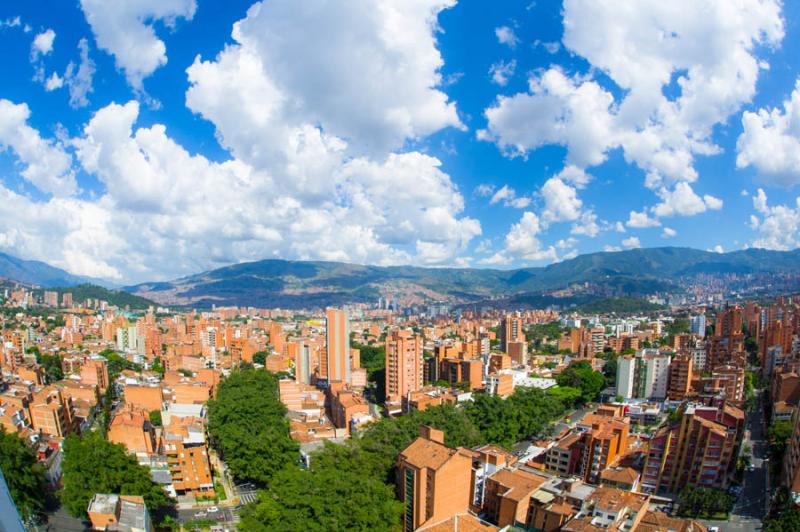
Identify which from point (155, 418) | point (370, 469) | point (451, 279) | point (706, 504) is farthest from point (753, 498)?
point (451, 279)

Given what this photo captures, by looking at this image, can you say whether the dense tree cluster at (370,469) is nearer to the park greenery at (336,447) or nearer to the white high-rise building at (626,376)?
the park greenery at (336,447)

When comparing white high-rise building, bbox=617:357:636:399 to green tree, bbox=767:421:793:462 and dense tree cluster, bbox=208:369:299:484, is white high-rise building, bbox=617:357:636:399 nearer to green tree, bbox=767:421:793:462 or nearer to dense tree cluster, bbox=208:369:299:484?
green tree, bbox=767:421:793:462

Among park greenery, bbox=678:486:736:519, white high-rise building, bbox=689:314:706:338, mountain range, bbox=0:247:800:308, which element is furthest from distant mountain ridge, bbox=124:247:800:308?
park greenery, bbox=678:486:736:519

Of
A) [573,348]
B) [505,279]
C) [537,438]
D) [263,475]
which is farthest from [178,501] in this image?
[505,279]

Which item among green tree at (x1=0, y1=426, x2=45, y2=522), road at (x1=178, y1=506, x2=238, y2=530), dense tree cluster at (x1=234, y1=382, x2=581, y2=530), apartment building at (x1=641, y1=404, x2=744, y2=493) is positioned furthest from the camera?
apartment building at (x1=641, y1=404, x2=744, y2=493)

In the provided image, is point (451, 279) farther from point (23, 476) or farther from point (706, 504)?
point (23, 476)

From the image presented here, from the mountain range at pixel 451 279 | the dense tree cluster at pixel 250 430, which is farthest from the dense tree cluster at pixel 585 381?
the mountain range at pixel 451 279

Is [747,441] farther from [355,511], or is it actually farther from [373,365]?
[373,365]
